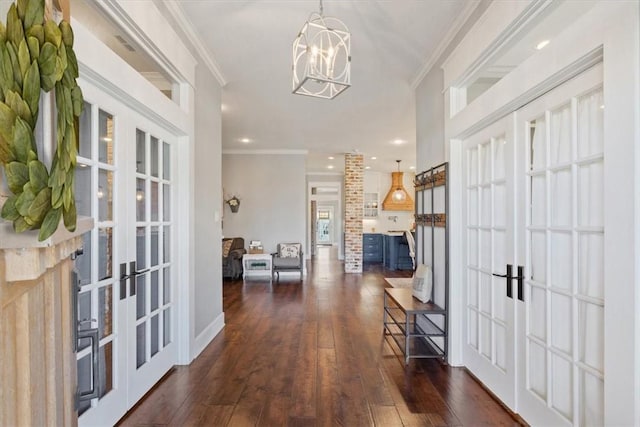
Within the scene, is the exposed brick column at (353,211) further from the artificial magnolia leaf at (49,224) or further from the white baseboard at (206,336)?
the artificial magnolia leaf at (49,224)

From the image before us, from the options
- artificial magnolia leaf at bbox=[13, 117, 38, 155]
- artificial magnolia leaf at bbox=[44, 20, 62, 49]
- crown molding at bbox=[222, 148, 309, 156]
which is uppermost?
crown molding at bbox=[222, 148, 309, 156]

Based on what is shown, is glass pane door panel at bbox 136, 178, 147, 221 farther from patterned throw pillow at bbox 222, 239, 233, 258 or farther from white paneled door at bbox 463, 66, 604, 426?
patterned throw pillow at bbox 222, 239, 233, 258

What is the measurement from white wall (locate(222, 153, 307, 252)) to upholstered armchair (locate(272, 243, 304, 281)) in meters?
0.33

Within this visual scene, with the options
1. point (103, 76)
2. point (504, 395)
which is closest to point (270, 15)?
point (103, 76)

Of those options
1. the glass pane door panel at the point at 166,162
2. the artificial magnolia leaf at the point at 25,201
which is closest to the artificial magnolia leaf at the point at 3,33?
the artificial magnolia leaf at the point at 25,201

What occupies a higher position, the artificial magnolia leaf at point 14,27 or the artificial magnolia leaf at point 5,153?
the artificial magnolia leaf at point 14,27

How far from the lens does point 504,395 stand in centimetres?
228

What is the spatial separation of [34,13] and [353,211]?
770 cm

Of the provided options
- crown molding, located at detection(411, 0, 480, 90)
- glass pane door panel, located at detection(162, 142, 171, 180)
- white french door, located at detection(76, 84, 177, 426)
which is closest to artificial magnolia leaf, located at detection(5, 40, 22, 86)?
white french door, located at detection(76, 84, 177, 426)

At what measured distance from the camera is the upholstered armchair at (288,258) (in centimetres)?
714

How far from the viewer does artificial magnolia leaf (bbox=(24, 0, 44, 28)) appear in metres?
0.68

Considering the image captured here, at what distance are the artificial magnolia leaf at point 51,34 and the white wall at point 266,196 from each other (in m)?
7.01

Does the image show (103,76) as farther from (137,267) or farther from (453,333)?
(453,333)

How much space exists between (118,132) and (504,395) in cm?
306
